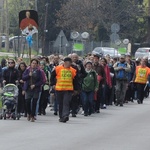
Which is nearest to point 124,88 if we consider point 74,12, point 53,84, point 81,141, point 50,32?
point 53,84

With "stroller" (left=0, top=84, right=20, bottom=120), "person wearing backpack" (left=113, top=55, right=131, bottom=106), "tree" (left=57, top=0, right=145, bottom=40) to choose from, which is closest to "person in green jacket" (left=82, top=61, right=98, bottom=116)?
"stroller" (left=0, top=84, right=20, bottom=120)

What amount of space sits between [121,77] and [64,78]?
925 cm

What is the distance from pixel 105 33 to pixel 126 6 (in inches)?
149

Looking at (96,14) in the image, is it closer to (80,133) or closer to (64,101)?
(64,101)

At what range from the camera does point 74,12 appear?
80875 millimetres

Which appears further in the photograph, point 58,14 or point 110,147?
point 58,14

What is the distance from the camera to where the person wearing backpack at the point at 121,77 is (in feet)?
102

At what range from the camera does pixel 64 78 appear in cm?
2203

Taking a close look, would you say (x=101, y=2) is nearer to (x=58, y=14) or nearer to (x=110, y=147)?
(x=58, y=14)

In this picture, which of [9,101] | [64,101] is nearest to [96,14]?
[9,101]

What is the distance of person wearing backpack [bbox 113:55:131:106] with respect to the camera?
3100 cm

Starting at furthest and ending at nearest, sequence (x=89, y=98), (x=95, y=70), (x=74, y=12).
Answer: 1. (x=74, y=12)
2. (x=95, y=70)
3. (x=89, y=98)

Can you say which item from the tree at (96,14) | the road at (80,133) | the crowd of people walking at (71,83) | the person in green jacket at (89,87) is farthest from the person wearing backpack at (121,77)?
the tree at (96,14)

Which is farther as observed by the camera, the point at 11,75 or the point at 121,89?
the point at 121,89
